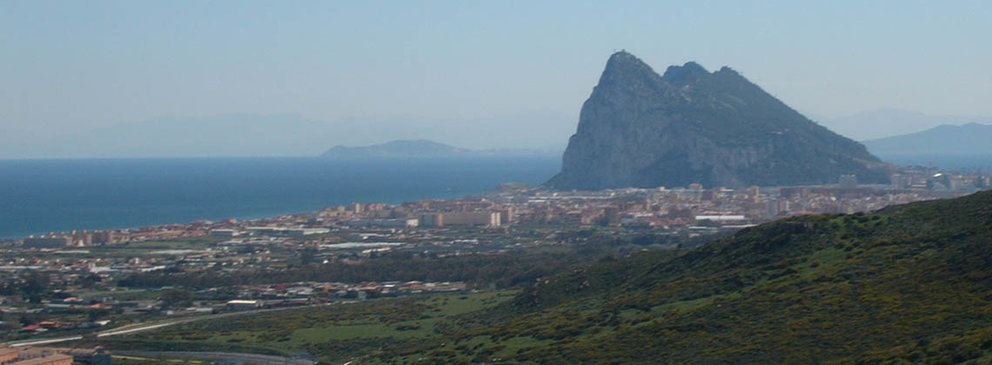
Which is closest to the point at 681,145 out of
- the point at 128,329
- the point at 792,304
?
the point at 128,329

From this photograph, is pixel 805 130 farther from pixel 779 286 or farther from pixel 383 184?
pixel 779 286

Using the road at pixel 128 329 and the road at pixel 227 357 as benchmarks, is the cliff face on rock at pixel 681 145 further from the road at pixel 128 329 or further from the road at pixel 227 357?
the road at pixel 227 357

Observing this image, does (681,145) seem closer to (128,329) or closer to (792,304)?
(128,329)

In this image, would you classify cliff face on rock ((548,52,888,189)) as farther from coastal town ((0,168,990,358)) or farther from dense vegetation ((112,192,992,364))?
dense vegetation ((112,192,992,364))

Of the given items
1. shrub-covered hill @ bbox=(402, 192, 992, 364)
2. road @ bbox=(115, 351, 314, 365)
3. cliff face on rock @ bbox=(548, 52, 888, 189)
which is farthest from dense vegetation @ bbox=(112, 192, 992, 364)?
cliff face on rock @ bbox=(548, 52, 888, 189)

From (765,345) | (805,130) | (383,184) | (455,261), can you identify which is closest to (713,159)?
(805,130)

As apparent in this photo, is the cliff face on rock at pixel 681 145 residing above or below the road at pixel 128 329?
above

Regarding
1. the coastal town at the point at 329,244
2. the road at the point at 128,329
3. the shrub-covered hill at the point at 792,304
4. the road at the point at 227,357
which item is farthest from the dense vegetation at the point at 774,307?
the coastal town at the point at 329,244
